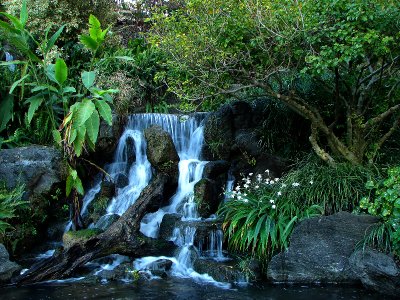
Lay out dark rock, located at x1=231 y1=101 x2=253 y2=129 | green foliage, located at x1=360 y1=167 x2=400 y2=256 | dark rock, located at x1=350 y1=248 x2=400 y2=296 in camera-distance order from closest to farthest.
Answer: dark rock, located at x1=350 y1=248 x2=400 y2=296 → green foliage, located at x1=360 y1=167 x2=400 y2=256 → dark rock, located at x1=231 y1=101 x2=253 y2=129

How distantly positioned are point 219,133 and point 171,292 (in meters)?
4.89

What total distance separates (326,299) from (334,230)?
128cm

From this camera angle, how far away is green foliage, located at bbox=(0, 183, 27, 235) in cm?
834

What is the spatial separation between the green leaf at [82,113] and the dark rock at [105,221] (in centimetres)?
191

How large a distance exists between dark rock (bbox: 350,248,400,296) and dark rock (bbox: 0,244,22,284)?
5.26m

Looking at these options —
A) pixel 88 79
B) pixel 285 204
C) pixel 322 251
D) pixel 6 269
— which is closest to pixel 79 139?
pixel 88 79

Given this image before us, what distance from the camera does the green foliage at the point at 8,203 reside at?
8344 mm

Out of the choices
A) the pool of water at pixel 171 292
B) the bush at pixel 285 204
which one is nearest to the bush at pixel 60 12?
the bush at pixel 285 204

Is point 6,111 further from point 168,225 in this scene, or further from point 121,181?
point 168,225

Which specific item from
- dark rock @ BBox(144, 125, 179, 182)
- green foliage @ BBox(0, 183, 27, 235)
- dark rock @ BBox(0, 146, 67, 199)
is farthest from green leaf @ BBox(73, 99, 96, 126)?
dark rock @ BBox(144, 125, 179, 182)

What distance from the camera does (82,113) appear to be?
868 cm

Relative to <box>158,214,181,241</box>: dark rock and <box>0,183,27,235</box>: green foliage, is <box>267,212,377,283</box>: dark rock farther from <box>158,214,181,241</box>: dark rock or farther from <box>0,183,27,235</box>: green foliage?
<box>0,183,27,235</box>: green foliage

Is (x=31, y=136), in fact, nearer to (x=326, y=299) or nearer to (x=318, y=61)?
(x=318, y=61)

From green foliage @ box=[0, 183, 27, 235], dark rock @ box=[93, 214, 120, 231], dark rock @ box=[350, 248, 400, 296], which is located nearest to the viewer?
dark rock @ box=[350, 248, 400, 296]
